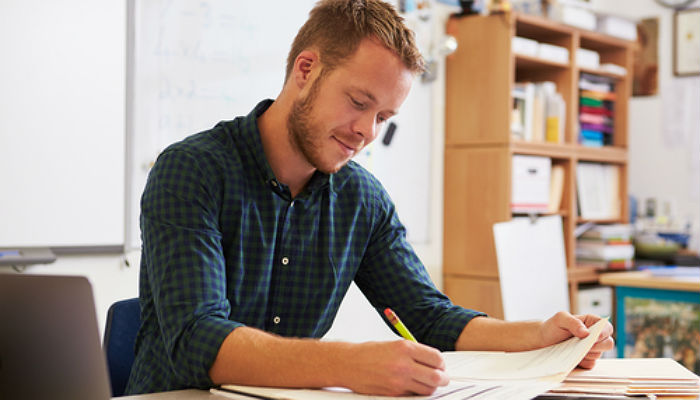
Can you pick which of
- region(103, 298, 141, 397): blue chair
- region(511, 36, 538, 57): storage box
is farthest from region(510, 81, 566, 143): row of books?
region(103, 298, 141, 397): blue chair

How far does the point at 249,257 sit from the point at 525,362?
483 millimetres

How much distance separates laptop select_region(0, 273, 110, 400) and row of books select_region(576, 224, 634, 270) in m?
3.45

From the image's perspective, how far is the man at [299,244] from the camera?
3.34 ft

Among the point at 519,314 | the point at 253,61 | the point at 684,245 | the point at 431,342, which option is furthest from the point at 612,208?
the point at 431,342

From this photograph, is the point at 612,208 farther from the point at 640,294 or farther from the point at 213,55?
the point at 213,55

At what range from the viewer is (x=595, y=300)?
382 cm

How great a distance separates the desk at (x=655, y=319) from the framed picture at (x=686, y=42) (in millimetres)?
1571

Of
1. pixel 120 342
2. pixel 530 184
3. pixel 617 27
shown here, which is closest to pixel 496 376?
pixel 120 342

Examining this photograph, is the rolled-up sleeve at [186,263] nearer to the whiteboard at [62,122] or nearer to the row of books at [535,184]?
the whiteboard at [62,122]

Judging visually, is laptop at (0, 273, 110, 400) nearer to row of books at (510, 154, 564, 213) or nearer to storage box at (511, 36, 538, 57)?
row of books at (510, 154, 564, 213)

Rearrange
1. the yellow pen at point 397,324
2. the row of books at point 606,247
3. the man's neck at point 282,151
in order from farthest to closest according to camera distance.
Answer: the row of books at point 606,247 → the man's neck at point 282,151 → the yellow pen at point 397,324

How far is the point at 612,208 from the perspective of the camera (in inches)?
162

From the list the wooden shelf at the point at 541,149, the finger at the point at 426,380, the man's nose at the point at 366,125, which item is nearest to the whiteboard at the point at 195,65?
the wooden shelf at the point at 541,149

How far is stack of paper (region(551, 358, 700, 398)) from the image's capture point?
3.36 ft
